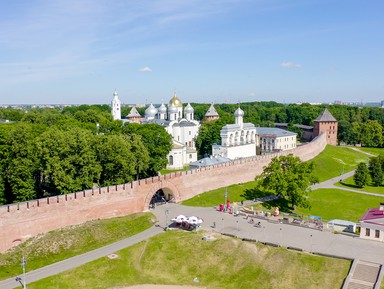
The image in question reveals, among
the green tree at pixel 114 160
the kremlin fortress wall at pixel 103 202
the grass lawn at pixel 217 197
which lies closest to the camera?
the kremlin fortress wall at pixel 103 202

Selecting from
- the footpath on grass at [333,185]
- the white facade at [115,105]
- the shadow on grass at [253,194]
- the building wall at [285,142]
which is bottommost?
the footpath on grass at [333,185]

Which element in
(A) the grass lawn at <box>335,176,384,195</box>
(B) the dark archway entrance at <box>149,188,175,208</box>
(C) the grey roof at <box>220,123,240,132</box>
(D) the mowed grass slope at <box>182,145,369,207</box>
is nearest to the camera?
(B) the dark archway entrance at <box>149,188,175,208</box>

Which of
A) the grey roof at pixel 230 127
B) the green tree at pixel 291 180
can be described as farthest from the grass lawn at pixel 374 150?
the green tree at pixel 291 180

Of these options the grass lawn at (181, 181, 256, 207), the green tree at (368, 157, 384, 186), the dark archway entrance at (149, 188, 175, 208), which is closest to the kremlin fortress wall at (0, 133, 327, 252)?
the dark archway entrance at (149, 188, 175, 208)

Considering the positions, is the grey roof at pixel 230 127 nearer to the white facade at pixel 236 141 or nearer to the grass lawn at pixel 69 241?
the white facade at pixel 236 141

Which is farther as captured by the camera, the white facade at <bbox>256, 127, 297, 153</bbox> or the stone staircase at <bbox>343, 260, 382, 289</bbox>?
the white facade at <bbox>256, 127, 297, 153</bbox>

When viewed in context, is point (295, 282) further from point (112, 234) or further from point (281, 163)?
point (281, 163)

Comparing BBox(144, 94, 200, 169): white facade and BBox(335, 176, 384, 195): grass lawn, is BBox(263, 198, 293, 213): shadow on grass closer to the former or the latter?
BBox(335, 176, 384, 195): grass lawn
